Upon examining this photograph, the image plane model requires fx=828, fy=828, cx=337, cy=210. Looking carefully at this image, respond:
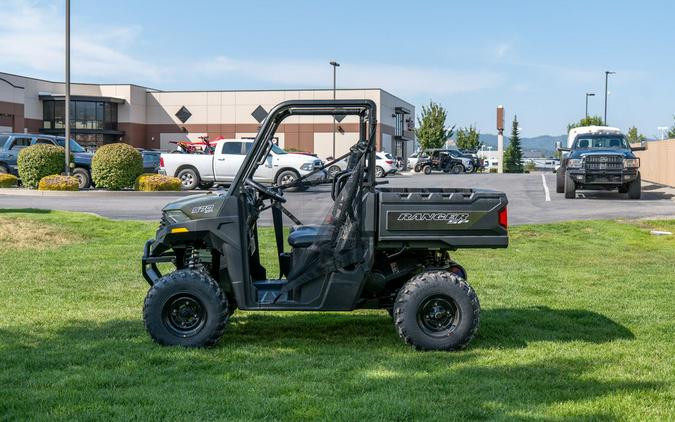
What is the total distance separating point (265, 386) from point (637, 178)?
21.7 m

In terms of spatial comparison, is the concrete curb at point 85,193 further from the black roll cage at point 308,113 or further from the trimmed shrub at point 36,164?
the black roll cage at point 308,113

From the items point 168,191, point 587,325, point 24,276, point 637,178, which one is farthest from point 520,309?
point 168,191

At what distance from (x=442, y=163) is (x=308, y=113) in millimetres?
49684

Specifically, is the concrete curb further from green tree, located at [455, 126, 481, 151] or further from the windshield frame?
green tree, located at [455, 126, 481, 151]

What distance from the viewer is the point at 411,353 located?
6844 mm

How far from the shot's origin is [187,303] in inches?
276

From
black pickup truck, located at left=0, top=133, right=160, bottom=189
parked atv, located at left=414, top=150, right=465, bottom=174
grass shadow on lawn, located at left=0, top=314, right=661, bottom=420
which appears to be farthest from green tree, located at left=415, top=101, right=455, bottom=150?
grass shadow on lawn, located at left=0, top=314, right=661, bottom=420

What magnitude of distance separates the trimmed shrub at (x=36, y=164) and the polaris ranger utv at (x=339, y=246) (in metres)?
24.0

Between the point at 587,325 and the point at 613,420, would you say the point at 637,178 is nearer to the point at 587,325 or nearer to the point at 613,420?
the point at 587,325

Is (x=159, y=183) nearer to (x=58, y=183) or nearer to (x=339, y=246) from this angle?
(x=58, y=183)

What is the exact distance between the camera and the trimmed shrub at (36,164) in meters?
29.4

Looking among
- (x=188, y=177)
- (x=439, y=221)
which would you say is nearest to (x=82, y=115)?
(x=188, y=177)

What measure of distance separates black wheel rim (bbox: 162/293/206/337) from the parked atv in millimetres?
49256

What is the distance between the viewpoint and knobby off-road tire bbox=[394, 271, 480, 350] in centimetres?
688
